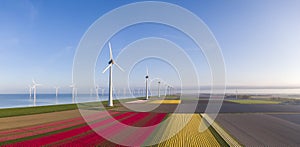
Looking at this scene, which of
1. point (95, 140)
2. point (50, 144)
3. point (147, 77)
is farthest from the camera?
point (147, 77)

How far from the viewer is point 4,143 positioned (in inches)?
527

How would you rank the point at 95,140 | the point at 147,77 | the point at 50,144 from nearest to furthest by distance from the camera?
1. the point at 50,144
2. the point at 95,140
3. the point at 147,77

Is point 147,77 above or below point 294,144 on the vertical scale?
above

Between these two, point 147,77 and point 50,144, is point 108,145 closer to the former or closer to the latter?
point 50,144

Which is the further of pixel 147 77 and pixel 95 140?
pixel 147 77

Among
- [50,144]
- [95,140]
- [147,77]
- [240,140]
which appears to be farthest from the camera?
[147,77]

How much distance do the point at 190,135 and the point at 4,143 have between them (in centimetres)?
1248

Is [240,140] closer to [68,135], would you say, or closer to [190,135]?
[190,135]

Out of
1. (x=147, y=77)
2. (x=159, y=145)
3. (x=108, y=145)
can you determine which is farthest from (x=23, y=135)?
(x=147, y=77)

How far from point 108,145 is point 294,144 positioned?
12547mm

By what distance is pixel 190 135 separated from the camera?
17297 mm

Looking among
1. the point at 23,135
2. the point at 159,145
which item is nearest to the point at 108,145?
the point at 159,145

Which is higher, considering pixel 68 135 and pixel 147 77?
pixel 147 77

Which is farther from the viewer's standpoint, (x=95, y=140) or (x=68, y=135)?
(x=68, y=135)
